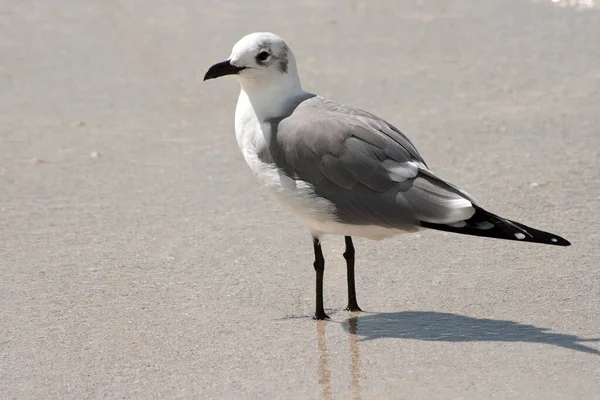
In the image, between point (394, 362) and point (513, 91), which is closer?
point (394, 362)

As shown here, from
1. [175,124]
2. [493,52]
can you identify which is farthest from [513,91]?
[175,124]

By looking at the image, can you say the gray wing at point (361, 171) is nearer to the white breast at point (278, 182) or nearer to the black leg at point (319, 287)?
the white breast at point (278, 182)

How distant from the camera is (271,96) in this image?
14.0ft

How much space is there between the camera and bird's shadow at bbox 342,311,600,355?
386 centimetres

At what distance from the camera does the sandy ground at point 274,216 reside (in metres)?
3.70

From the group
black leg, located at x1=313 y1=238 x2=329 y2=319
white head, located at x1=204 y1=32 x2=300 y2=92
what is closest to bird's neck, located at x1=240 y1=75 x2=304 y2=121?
white head, located at x1=204 y1=32 x2=300 y2=92

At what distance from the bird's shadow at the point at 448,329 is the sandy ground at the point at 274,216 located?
11 mm

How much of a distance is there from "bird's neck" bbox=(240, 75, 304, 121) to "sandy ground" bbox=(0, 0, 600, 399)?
27.8 inches

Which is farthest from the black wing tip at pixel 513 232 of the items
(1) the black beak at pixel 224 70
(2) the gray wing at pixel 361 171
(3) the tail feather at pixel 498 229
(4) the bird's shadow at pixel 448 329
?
(1) the black beak at pixel 224 70

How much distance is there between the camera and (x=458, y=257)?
468 centimetres

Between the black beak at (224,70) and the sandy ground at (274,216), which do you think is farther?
the black beak at (224,70)

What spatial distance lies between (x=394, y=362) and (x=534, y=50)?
13.7ft

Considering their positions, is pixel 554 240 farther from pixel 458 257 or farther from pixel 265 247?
pixel 265 247

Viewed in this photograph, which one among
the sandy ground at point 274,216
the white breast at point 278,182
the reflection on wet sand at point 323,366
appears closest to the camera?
the reflection on wet sand at point 323,366
